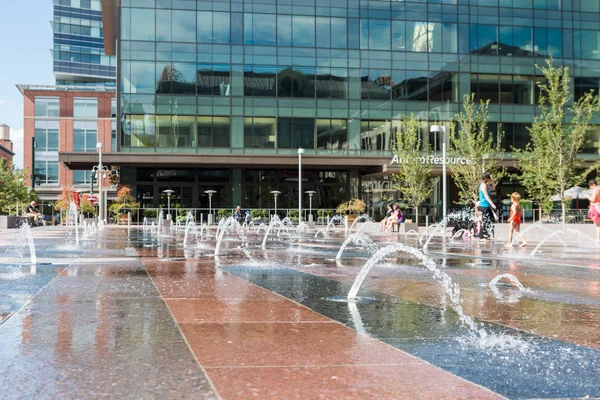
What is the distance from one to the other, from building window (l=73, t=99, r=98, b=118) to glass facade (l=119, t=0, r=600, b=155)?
46.0m

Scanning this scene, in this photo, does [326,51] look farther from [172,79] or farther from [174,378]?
[174,378]

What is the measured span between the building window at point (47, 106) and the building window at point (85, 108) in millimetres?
2254

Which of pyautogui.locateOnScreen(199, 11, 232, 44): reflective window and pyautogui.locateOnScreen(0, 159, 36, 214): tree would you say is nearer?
pyautogui.locateOnScreen(199, 11, 232, 44): reflective window

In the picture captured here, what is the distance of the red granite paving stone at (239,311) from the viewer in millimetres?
5691

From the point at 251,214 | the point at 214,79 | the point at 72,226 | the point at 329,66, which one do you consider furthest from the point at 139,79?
the point at 329,66

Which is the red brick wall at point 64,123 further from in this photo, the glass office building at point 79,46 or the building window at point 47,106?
the glass office building at point 79,46

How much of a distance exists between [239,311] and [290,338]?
4.59 ft

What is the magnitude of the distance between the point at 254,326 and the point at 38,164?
91.9 metres

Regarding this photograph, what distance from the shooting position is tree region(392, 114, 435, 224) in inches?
1757

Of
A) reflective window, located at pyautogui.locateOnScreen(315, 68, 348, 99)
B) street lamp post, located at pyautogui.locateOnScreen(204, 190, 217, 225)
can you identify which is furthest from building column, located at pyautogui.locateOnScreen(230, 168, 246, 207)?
reflective window, located at pyautogui.locateOnScreen(315, 68, 348, 99)

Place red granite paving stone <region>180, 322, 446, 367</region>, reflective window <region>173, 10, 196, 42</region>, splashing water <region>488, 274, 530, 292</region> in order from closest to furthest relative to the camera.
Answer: red granite paving stone <region>180, 322, 446, 367</region>
splashing water <region>488, 274, 530, 292</region>
reflective window <region>173, 10, 196, 42</region>

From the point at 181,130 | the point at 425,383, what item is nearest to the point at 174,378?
the point at 425,383

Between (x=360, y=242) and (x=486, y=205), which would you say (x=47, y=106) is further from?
(x=486, y=205)

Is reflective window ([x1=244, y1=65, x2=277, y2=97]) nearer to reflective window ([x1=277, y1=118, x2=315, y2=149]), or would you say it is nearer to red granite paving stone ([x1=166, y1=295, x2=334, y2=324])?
reflective window ([x1=277, y1=118, x2=315, y2=149])
